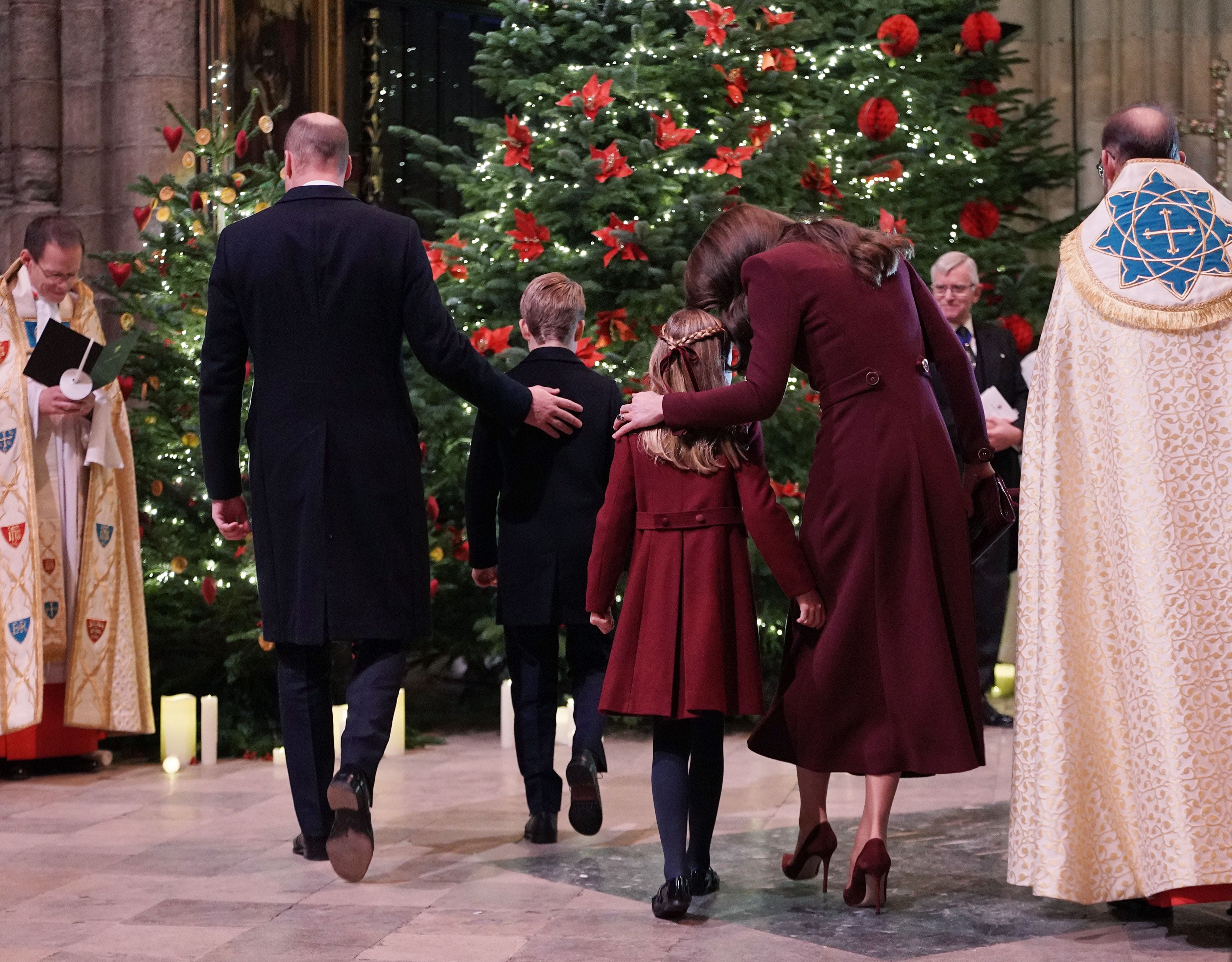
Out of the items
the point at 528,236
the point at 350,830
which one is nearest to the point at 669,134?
the point at 528,236

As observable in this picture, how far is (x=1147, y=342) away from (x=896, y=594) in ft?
2.81

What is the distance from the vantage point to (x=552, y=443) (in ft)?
15.6

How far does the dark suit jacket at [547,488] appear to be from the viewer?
4.73m

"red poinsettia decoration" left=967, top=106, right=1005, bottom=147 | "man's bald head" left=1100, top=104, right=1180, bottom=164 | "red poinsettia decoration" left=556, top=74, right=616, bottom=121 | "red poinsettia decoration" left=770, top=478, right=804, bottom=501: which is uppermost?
"red poinsettia decoration" left=967, top=106, right=1005, bottom=147

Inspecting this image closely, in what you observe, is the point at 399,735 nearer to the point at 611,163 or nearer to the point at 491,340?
the point at 491,340

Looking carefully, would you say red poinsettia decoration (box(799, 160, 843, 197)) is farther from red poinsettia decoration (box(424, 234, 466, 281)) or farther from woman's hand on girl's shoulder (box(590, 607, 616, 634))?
woman's hand on girl's shoulder (box(590, 607, 616, 634))

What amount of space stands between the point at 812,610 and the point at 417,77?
7846mm

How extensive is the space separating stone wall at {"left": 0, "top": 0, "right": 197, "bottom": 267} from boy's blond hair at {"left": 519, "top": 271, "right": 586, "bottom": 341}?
425 cm

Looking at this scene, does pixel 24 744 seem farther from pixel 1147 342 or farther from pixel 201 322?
pixel 1147 342

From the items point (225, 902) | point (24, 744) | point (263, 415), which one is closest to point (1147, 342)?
point (263, 415)

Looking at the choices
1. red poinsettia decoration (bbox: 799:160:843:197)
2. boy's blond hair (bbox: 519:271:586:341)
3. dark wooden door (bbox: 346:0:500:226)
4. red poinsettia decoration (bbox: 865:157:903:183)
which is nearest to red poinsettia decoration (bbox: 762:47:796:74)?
red poinsettia decoration (bbox: 799:160:843:197)

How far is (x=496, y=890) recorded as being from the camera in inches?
162

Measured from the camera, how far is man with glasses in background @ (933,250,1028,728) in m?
6.19

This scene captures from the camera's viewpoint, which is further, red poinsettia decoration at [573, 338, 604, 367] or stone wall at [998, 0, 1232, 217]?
stone wall at [998, 0, 1232, 217]
